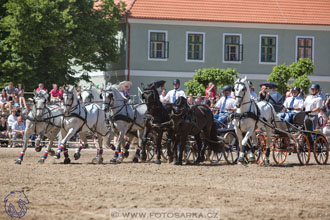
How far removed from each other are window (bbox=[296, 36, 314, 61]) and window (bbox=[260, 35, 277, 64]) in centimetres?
148

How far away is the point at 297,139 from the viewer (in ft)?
60.8

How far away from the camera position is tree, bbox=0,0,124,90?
114ft

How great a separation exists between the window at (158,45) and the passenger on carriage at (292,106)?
72.8 feet

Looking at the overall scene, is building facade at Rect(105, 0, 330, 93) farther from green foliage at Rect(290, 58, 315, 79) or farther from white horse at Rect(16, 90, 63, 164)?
white horse at Rect(16, 90, 63, 164)

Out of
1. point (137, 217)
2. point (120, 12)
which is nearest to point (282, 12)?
point (120, 12)

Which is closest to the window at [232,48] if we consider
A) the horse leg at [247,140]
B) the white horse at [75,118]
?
the white horse at [75,118]

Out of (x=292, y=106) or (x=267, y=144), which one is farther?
(x=292, y=106)

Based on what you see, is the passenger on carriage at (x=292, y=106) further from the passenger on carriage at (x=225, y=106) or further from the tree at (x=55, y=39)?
the tree at (x=55, y=39)

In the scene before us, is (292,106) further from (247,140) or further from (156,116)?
(156,116)

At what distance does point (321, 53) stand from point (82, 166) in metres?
29.7

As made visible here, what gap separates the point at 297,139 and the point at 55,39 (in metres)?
19.1

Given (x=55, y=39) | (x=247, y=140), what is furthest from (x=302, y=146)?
(x=55, y=39)

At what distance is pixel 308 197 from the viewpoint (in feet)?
38.5

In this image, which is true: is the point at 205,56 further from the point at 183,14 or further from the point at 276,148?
the point at 276,148
